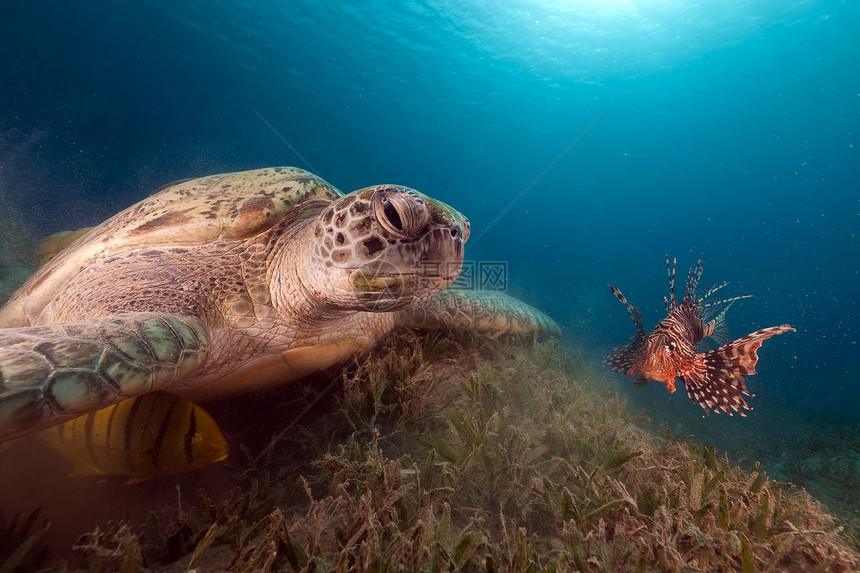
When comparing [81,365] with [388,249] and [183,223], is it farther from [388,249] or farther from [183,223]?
[183,223]

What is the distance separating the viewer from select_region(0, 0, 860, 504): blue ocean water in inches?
704

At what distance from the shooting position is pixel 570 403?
2.48 meters

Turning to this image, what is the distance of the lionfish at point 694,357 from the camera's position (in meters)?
2.02

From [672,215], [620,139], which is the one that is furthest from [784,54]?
[672,215]

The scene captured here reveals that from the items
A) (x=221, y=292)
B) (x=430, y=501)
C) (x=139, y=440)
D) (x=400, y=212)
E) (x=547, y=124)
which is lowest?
(x=139, y=440)

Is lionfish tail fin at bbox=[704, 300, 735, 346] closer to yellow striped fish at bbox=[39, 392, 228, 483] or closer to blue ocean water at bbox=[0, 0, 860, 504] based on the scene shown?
blue ocean water at bbox=[0, 0, 860, 504]

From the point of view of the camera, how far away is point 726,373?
2.08 metres

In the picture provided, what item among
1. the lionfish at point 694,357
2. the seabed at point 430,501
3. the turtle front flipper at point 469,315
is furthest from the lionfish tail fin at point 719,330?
the seabed at point 430,501

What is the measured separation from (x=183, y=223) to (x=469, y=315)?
2441 millimetres

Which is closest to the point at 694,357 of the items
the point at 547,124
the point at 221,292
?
the point at 221,292

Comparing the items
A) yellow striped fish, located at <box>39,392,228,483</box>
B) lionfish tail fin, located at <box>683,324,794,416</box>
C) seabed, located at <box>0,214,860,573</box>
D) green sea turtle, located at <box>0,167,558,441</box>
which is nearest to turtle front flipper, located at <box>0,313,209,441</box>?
green sea turtle, located at <box>0,167,558,441</box>

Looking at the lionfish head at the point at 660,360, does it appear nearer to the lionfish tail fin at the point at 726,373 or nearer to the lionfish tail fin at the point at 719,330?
the lionfish tail fin at the point at 726,373

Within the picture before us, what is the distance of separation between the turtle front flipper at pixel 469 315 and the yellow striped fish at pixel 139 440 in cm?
169

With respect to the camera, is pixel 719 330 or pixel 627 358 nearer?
pixel 627 358
